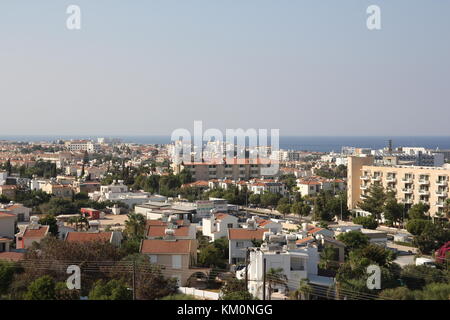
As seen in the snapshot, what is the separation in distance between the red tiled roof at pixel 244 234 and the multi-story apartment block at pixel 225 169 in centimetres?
2492

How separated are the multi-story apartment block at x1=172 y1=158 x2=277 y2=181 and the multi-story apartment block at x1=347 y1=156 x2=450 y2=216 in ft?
47.3

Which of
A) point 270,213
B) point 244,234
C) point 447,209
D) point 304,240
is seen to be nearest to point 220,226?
point 244,234

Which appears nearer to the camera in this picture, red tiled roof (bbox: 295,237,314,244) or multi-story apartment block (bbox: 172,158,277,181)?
red tiled roof (bbox: 295,237,314,244)

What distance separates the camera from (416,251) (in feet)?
60.2

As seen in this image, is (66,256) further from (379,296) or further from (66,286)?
(379,296)

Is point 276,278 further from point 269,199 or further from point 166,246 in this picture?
point 269,199

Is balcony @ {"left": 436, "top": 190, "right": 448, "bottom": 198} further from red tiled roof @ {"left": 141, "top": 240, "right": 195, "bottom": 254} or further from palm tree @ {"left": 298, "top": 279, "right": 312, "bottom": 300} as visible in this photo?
palm tree @ {"left": 298, "top": 279, "right": 312, "bottom": 300}

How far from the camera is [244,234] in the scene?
51.4 ft

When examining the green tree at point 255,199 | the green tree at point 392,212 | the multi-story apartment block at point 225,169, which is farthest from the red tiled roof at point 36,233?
the multi-story apartment block at point 225,169

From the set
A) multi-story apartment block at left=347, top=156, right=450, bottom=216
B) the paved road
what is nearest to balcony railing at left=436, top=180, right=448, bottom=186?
multi-story apartment block at left=347, top=156, right=450, bottom=216

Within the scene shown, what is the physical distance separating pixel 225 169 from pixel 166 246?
96.7 feet

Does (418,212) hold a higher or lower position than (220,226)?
lower

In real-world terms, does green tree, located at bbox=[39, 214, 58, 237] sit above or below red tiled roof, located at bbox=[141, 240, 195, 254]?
below

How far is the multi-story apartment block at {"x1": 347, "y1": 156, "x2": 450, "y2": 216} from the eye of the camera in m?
25.0
